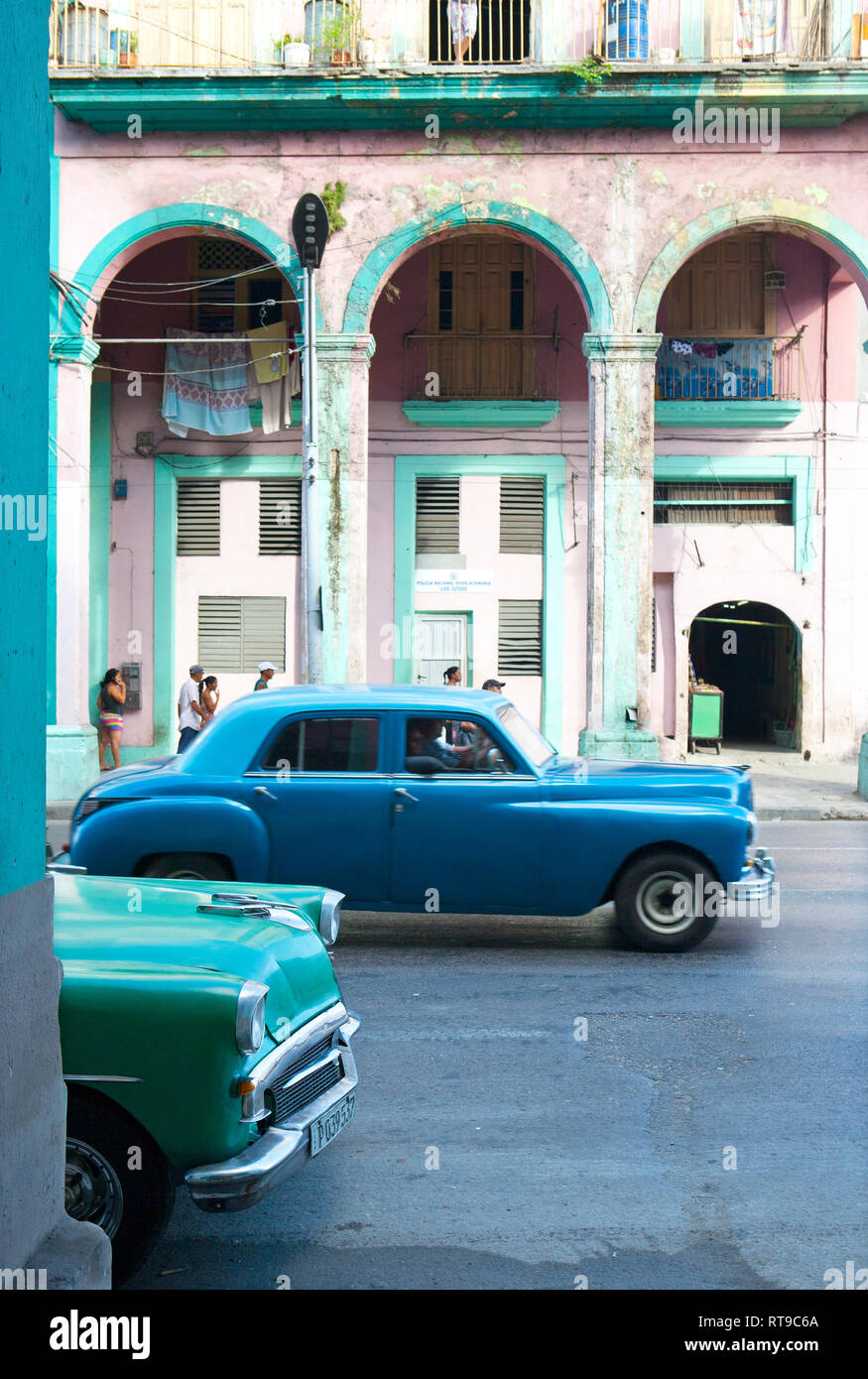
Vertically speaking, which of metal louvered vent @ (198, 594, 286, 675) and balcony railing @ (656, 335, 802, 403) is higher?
balcony railing @ (656, 335, 802, 403)

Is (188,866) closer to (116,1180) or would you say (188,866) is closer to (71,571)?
(116,1180)

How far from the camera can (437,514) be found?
20031mm

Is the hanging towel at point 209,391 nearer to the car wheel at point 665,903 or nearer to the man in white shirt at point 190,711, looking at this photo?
the man in white shirt at point 190,711

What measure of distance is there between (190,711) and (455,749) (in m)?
9.05

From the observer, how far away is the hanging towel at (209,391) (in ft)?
63.7

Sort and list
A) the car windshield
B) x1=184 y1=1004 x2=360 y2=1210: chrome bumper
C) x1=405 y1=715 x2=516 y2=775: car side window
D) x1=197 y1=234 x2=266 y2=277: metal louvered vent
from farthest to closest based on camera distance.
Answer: x1=197 y1=234 x2=266 y2=277: metal louvered vent, the car windshield, x1=405 y1=715 x2=516 y2=775: car side window, x1=184 y1=1004 x2=360 y2=1210: chrome bumper

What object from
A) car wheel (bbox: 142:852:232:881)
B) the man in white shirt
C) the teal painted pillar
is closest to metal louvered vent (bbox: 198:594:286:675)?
the man in white shirt

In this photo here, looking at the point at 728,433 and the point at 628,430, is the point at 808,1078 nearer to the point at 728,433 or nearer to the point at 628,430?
the point at 628,430

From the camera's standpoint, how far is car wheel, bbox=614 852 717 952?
764 cm

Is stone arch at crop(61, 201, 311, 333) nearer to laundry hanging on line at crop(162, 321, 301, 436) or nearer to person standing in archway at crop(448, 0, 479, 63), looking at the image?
laundry hanging on line at crop(162, 321, 301, 436)

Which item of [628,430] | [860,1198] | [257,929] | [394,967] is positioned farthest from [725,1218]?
[628,430]

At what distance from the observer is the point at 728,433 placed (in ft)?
65.1

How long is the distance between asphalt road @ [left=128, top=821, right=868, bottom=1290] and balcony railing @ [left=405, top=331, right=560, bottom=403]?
13339 mm

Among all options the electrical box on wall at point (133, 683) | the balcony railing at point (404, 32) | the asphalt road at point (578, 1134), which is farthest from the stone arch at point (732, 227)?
the asphalt road at point (578, 1134)
